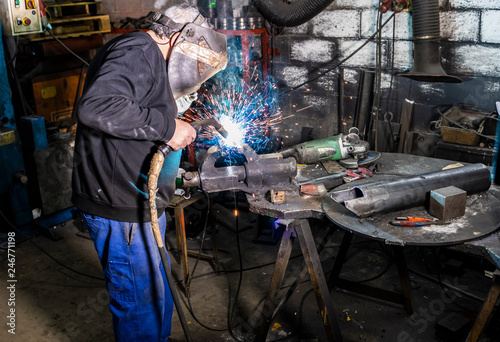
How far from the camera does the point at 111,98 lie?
1.93 metres

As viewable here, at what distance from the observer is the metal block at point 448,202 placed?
227 cm

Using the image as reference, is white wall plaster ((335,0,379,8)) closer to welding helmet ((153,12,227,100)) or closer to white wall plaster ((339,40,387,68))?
white wall plaster ((339,40,387,68))

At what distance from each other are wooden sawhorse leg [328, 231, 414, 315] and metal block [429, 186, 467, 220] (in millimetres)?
671

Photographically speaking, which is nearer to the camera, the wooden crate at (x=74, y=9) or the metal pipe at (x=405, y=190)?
the metal pipe at (x=405, y=190)

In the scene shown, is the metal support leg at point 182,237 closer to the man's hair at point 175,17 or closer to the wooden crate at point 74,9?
the man's hair at point 175,17

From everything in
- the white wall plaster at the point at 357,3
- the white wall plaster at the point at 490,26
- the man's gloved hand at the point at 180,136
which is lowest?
the man's gloved hand at the point at 180,136

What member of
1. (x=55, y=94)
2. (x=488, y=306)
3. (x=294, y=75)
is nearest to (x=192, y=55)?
(x=488, y=306)

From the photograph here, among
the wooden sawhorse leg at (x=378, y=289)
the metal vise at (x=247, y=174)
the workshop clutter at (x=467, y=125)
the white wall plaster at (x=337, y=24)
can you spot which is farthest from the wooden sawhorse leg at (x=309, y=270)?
the white wall plaster at (x=337, y=24)

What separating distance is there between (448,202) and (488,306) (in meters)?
0.51

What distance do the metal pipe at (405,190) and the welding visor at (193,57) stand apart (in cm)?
90

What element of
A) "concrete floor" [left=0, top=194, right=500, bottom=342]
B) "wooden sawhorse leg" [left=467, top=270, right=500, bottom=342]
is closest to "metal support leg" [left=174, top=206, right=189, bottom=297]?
"concrete floor" [left=0, top=194, right=500, bottom=342]

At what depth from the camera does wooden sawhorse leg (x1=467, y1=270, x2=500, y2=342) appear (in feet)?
7.21

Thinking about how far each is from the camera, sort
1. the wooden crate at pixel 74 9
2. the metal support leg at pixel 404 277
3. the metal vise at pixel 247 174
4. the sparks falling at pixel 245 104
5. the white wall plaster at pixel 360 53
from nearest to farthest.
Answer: the metal vise at pixel 247 174
the metal support leg at pixel 404 277
the white wall plaster at pixel 360 53
the wooden crate at pixel 74 9
the sparks falling at pixel 245 104

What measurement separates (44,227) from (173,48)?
2.80 meters
